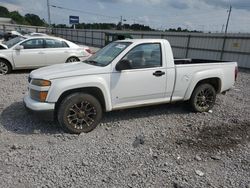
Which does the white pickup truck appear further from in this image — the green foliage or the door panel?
the green foliage

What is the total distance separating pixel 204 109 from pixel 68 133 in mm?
3243

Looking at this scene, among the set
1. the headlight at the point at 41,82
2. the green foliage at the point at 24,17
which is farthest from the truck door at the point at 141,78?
the green foliage at the point at 24,17

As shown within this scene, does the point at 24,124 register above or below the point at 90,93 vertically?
below

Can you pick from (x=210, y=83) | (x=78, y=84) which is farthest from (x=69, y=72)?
(x=210, y=83)

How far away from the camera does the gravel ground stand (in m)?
2.90

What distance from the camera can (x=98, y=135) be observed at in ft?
13.3

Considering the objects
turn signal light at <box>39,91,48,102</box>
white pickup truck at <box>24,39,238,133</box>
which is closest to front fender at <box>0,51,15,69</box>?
white pickup truck at <box>24,39,238,133</box>

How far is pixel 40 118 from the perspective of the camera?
3854 millimetres

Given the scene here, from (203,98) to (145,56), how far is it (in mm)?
1883

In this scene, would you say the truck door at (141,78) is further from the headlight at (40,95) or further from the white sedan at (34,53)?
the white sedan at (34,53)

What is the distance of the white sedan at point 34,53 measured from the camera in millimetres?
8633

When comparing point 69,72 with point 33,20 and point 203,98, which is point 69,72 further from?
point 33,20

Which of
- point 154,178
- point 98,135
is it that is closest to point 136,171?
point 154,178

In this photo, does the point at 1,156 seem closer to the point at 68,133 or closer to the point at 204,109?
the point at 68,133
